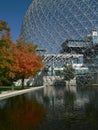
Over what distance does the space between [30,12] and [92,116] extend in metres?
99.0

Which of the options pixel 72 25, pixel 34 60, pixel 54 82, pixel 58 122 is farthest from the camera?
pixel 54 82

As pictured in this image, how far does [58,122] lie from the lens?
18250 mm

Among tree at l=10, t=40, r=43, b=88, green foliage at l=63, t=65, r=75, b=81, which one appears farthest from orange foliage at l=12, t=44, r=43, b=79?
green foliage at l=63, t=65, r=75, b=81

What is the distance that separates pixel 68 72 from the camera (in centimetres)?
10225

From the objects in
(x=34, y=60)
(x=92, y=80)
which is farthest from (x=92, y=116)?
(x=92, y=80)

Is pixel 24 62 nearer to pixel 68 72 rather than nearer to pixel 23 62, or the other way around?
pixel 23 62

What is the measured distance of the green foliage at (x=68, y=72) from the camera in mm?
102312

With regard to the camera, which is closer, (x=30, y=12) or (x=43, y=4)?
(x=43, y=4)

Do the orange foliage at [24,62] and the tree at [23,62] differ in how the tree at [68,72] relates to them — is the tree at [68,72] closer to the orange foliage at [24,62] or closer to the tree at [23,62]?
the tree at [23,62]

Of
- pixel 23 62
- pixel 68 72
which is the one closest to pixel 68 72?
pixel 68 72

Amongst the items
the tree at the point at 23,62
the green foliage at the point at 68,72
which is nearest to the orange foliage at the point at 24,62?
the tree at the point at 23,62

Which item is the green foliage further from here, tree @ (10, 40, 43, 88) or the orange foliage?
the orange foliage

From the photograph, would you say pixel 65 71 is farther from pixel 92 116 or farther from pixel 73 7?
pixel 92 116

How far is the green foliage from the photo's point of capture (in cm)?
10231
